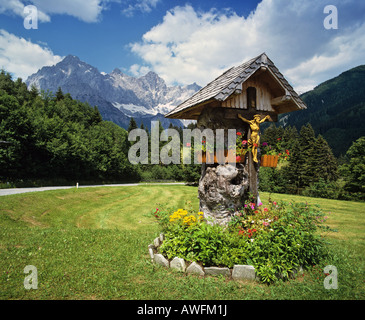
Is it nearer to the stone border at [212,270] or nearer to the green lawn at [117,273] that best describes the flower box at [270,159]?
the green lawn at [117,273]

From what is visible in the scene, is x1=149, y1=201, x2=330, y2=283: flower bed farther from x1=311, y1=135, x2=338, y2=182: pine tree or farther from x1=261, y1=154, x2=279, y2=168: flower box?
x1=311, y1=135, x2=338, y2=182: pine tree

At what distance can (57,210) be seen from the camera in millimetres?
17203

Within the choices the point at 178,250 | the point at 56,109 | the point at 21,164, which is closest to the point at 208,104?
the point at 178,250

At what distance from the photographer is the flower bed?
209 inches

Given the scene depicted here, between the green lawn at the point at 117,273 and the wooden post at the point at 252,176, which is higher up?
the wooden post at the point at 252,176

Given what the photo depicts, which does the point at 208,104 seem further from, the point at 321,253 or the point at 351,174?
the point at 351,174

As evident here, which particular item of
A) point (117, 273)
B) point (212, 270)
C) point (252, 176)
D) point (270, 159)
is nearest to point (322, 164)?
point (270, 159)

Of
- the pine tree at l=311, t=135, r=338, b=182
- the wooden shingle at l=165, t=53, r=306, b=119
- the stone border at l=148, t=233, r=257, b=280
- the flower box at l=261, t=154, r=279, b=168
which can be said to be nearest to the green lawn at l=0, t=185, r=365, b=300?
the stone border at l=148, t=233, r=257, b=280

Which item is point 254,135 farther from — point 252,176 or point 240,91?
point 240,91

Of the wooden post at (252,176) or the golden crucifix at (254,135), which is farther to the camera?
→ the wooden post at (252,176)

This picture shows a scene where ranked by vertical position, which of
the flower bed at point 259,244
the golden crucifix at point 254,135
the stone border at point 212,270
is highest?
the golden crucifix at point 254,135

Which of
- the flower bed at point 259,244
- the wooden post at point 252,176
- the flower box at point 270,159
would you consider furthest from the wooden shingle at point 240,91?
the flower bed at point 259,244

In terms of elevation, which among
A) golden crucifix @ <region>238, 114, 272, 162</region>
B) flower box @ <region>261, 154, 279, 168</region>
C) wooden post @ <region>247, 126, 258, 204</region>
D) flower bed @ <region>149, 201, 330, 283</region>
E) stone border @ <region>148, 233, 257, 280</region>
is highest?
golden crucifix @ <region>238, 114, 272, 162</region>

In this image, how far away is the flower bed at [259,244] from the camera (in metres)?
5.31
